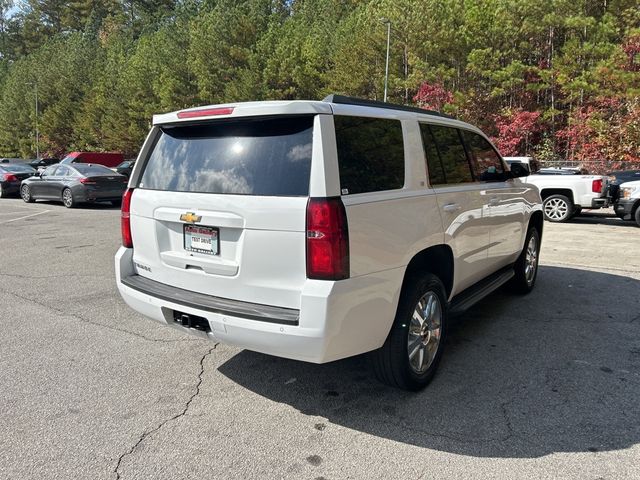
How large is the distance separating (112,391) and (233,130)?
2.02 metres

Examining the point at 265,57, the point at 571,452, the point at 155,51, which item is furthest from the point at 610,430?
the point at 155,51

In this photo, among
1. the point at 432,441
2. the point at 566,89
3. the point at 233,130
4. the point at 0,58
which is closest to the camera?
the point at 432,441

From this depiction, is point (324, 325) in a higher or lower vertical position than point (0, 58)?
lower

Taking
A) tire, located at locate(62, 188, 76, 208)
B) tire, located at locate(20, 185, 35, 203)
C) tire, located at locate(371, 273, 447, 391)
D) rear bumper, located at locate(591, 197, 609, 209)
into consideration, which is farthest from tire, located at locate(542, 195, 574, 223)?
tire, located at locate(20, 185, 35, 203)

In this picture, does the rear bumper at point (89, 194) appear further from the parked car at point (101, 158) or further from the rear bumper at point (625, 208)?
the parked car at point (101, 158)

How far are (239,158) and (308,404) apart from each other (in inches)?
67.2

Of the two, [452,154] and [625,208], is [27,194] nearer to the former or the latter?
[452,154]

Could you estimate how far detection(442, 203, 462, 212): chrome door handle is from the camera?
12.3 feet

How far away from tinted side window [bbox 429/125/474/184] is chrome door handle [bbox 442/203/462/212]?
201mm

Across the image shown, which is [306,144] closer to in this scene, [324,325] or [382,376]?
[324,325]

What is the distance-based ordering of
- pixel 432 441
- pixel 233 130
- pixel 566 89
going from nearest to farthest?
1. pixel 432 441
2. pixel 233 130
3. pixel 566 89

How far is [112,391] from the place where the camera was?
3480 millimetres

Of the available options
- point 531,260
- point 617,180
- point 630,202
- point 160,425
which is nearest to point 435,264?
point 160,425

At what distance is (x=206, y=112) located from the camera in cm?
323
